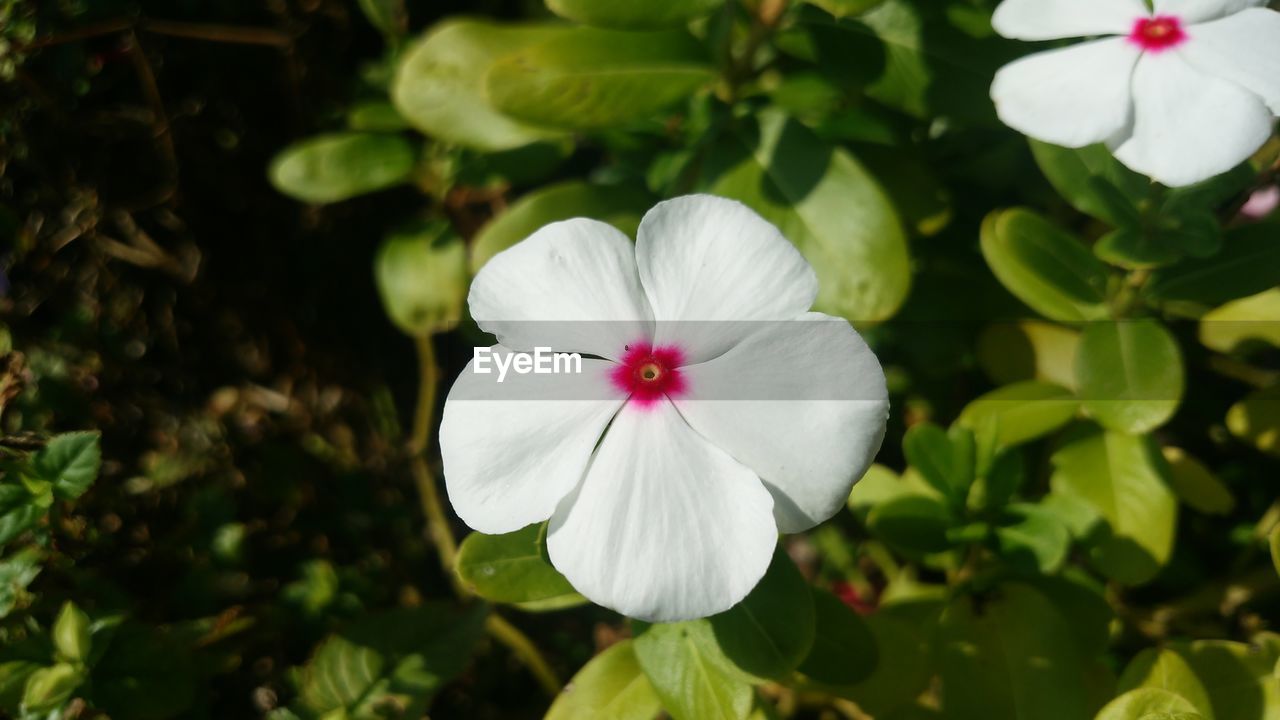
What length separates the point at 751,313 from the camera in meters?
0.77

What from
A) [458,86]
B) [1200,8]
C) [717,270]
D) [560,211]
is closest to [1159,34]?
[1200,8]

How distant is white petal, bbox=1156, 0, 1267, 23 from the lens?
0.91m

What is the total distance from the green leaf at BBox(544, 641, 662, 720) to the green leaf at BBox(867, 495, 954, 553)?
0.34 metres

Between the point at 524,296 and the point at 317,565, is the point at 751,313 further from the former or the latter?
the point at 317,565

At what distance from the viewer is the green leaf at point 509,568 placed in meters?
0.92

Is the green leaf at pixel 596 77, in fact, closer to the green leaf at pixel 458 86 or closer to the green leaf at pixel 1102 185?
the green leaf at pixel 458 86

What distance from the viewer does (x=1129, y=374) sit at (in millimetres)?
1096

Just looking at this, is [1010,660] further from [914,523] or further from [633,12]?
[633,12]

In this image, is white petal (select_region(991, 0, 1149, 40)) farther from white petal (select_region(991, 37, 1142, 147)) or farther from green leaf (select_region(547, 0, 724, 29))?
green leaf (select_region(547, 0, 724, 29))

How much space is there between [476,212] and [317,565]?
0.80m

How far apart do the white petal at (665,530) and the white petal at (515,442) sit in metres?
0.02

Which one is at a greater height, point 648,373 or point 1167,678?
point 648,373

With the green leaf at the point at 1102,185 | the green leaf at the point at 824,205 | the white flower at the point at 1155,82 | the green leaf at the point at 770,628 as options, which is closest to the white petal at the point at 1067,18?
the white flower at the point at 1155,82

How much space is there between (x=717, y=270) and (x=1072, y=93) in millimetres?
425
